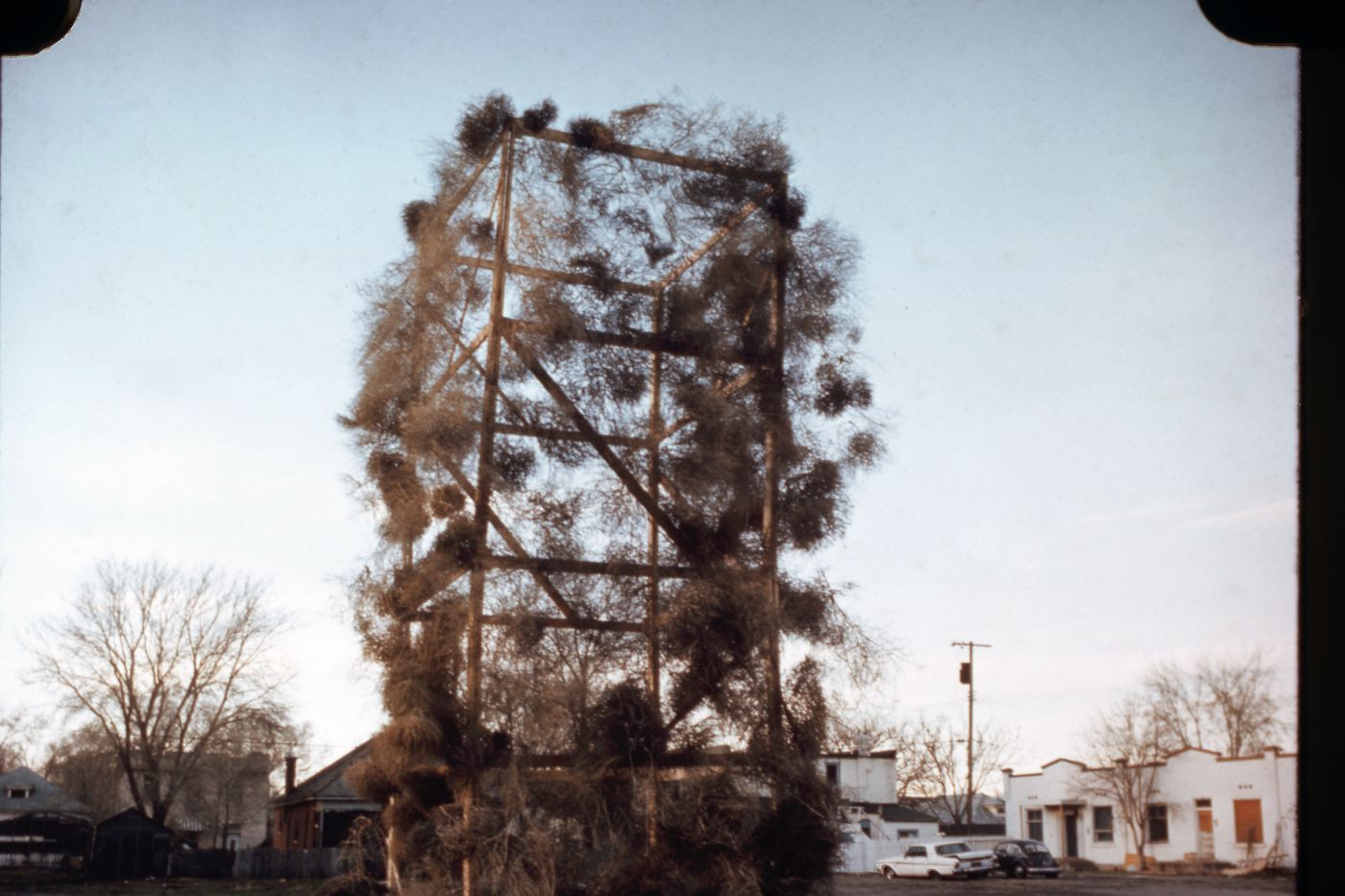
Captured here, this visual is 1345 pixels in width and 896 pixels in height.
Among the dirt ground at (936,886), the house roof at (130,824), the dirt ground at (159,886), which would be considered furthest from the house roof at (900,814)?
the house roof at (130,824)

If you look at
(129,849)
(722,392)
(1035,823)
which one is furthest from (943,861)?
(722,392)

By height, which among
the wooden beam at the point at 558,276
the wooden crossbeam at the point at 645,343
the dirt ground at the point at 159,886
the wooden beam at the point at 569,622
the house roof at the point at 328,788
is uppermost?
the wooden beam at the point at 558,276

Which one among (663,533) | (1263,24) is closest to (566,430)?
(663,533)

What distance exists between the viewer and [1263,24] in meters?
1.48

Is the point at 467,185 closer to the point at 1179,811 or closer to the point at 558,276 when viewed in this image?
the point at 558,276

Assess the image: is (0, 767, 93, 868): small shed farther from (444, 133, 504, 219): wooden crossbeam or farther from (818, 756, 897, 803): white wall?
(444, 133, 504, 219): wooden crossbeam

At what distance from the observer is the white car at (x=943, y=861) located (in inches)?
1395

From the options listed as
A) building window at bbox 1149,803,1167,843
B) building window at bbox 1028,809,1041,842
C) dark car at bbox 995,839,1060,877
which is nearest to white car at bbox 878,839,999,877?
dark car at bbox 995,839,1060,877

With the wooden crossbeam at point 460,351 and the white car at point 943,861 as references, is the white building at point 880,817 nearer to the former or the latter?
the white car at point 943,861

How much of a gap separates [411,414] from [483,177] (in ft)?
10.4

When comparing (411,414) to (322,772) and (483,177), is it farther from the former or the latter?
(322,772)

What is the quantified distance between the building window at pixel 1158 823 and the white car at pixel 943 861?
17.8ft

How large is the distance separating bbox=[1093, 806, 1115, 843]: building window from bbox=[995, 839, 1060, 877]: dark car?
5659 millimetres

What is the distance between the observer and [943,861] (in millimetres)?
35875
